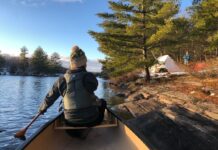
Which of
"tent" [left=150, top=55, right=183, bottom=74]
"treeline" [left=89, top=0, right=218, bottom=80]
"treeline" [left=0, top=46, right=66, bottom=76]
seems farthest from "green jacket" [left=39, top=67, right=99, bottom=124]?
"treeline" [left=0, top=46, right=66, bottom=76]

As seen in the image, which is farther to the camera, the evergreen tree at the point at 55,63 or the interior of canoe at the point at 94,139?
the evergreen tree at the point at 55,63

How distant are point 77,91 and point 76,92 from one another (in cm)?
3

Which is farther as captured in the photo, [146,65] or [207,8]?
[146,65]

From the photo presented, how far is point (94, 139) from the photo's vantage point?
6078mm

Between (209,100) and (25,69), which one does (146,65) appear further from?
(25,69)

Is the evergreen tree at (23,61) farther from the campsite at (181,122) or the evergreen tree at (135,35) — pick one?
the campsite at (181,122)

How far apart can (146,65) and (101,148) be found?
1686cm

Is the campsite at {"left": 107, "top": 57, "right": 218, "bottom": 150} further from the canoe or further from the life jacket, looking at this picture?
the life jacket

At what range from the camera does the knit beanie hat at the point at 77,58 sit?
5105 millimetres

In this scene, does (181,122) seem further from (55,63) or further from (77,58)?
(55,63)

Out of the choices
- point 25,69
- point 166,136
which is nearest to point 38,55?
point 25,69

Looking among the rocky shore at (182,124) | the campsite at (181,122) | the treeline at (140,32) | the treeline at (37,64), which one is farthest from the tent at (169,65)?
the treeline at (37,64)

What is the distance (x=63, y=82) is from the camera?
512 centimetres

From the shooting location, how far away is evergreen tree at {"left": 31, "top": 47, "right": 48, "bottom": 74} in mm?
109188
